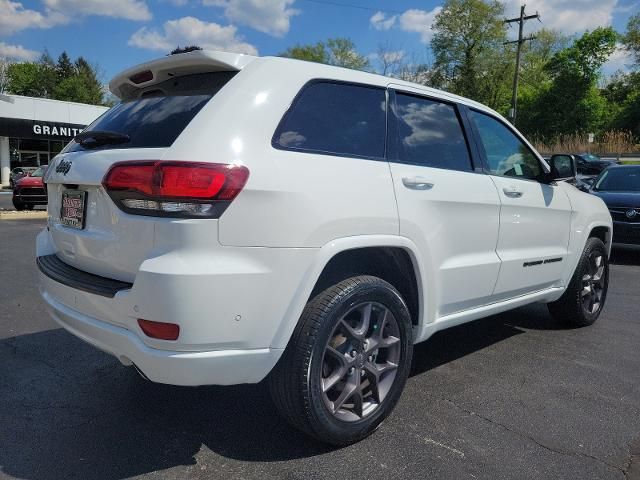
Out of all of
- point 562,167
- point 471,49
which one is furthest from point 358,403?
point 471,49

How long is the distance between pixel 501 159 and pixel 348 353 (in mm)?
2054

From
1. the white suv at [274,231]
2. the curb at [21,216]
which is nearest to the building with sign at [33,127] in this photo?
the curb at [21,216]

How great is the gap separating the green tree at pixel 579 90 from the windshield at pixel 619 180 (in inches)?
1696

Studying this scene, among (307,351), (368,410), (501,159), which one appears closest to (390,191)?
(307,351)

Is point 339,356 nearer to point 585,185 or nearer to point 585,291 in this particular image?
point 585,291

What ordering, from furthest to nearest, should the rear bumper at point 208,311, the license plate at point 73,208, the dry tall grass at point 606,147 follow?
1. the dry tall grass at point 606,147
2. the license plate at point 73,208
3. the rear bumper at point 208,311

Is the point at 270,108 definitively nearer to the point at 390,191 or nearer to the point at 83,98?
the point at 390,191

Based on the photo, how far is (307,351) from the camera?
2500 millimetres

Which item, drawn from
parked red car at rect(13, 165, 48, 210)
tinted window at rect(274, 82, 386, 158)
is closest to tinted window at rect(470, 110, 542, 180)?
tinted window at rect(274, 82, 386, 158)

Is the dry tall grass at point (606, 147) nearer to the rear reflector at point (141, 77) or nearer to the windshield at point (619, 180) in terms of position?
the windshield at point (619, 180)

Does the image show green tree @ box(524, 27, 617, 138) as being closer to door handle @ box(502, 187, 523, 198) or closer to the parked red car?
the parked red car

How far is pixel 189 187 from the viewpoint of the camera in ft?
7.46

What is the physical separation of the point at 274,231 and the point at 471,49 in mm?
59039

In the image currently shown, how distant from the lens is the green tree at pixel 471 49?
5544 cm
